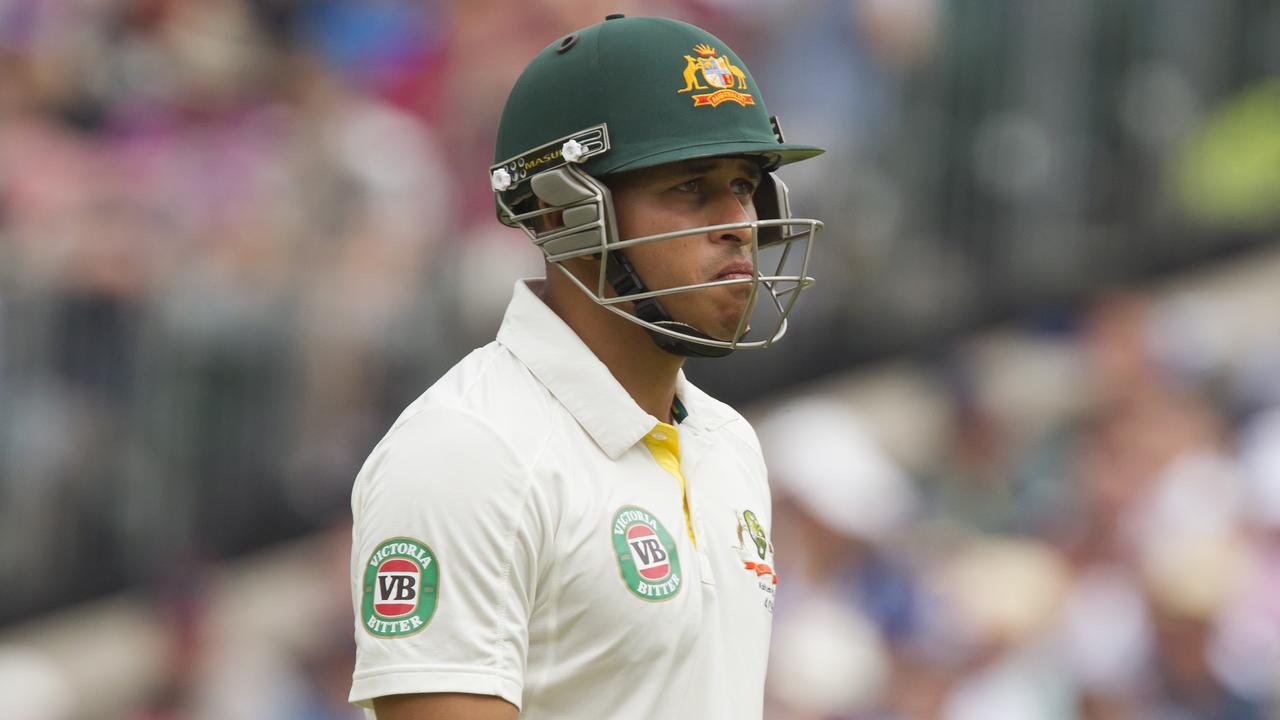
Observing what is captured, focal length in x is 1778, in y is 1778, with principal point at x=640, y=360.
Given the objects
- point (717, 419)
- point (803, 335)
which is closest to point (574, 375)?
point (717, 419)

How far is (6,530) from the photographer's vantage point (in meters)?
5.45

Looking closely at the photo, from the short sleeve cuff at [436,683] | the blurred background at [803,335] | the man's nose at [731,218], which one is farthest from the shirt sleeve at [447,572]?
the blurred background at [803,335]

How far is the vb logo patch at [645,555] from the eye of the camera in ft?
6.43

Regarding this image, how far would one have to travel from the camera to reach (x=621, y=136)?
83.8 inches

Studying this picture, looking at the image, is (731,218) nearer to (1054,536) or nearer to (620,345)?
(620,345)

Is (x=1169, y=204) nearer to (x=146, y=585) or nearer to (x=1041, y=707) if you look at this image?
(x=1041, y=707)

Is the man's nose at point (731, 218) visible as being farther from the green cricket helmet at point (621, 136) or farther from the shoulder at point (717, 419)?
the shoulder at point (717, 419)

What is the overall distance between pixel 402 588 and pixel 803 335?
15.7 feet

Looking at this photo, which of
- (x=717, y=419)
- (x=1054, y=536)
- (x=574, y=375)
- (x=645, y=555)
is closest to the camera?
(x=645, y=555)

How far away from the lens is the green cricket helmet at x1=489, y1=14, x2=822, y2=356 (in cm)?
211

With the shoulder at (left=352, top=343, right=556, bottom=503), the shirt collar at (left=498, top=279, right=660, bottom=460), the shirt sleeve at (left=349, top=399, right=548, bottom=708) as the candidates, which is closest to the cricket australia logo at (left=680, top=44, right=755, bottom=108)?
the shirt collar at (left=498, top=279, right=660, bottom=460)

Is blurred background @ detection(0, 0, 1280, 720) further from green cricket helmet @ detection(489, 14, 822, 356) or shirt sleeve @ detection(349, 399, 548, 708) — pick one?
shirt sleeve @ detection(349, 399, 548, 708)

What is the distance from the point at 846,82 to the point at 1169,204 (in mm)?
1394

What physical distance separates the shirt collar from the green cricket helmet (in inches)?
2.7
